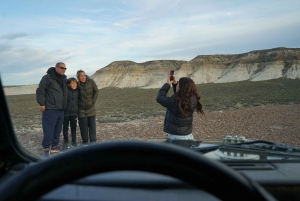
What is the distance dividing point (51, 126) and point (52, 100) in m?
0.54

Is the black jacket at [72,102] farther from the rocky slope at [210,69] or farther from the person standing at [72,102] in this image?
the rocky slope at [210,69]

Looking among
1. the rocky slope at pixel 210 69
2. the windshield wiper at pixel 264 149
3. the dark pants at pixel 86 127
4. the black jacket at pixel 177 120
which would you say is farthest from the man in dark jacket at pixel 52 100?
the rocky slope at pixel 210 69

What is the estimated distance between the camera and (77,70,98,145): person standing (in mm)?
8041

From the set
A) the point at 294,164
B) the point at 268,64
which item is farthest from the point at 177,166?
the point at 268,64

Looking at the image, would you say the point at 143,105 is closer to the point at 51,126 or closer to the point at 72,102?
the point at 72,102

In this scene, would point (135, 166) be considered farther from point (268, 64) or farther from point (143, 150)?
point (268, 64)

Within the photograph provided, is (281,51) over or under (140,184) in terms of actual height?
over

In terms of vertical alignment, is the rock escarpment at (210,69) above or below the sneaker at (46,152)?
above

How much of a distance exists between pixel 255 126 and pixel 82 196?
454 inches

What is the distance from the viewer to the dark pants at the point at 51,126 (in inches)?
286

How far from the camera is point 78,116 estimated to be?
8180mm

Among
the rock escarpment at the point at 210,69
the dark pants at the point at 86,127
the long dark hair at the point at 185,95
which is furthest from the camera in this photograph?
the rock escarpment at the point at 210,69

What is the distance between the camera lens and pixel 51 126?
24.3 ft

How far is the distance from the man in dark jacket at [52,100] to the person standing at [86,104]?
554 mm
